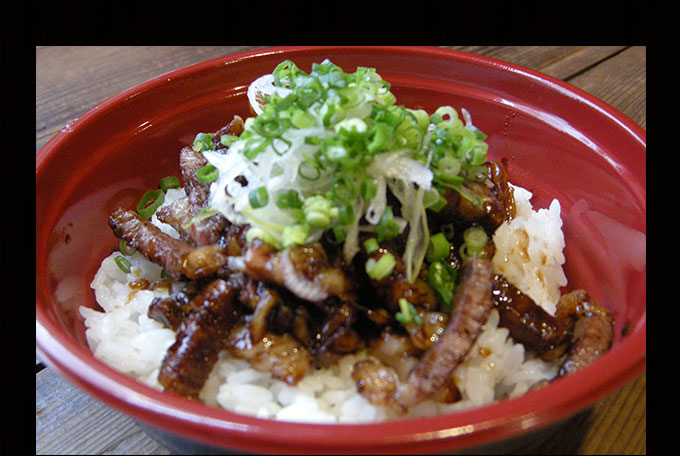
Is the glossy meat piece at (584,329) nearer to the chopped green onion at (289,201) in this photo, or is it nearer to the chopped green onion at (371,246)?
the chopped green onion at (371,246)

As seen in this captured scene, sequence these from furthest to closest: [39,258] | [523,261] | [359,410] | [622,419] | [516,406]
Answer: [523,261] → [39,258] → [622,419] → [359,410] → [516,406]

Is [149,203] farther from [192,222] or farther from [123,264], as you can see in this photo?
[192,222]

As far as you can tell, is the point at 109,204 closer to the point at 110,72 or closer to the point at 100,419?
the point at 100,419

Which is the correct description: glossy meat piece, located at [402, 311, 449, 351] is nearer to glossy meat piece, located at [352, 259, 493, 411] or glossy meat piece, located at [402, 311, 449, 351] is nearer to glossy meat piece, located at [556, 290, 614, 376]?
glossy meat piece, located at [352, 259, 493, 411]

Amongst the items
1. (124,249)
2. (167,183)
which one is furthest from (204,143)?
(124,249)

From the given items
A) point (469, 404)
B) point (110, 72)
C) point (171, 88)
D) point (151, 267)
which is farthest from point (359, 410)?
point (110, 72)

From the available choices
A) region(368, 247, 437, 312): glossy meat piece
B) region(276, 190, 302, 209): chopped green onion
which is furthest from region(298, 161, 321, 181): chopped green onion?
region(368, 247, 437, 312): glossy meat piece
